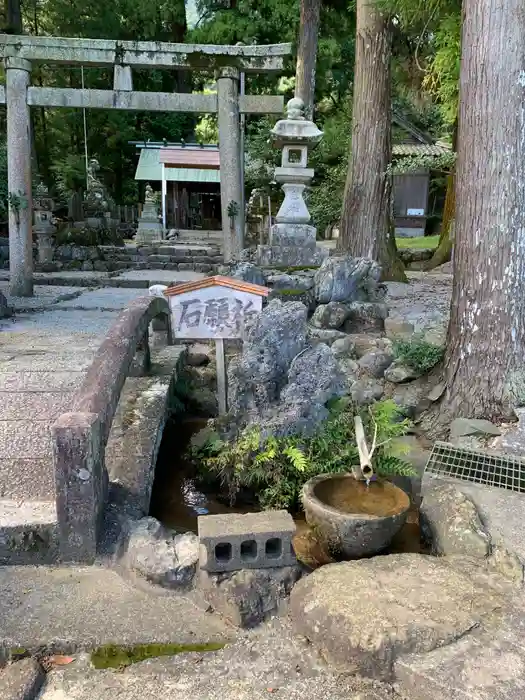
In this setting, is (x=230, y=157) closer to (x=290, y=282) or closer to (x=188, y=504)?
(x=290, y=282)

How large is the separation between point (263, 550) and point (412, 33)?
863 centimetres

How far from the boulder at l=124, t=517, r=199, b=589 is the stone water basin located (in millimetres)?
639

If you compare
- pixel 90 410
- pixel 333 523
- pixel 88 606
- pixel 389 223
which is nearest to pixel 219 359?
pixel 90 410

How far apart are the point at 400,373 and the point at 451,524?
231 cm

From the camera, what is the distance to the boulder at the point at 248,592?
2.34 metres

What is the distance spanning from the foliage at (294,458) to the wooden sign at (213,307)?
2.96 feet

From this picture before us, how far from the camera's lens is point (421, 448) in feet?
14.0

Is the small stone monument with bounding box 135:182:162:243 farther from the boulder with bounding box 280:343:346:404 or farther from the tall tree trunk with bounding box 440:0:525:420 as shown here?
the boulder with bounding box 280:343:346:404

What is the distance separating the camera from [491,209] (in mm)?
4098

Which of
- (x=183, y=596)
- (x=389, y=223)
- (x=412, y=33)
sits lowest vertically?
(x=183, y=596)

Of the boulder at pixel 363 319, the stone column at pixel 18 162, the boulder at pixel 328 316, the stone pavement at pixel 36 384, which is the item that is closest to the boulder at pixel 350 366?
the boulder at pixel 328 316

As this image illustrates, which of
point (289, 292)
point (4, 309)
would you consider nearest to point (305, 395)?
point (289, 292)

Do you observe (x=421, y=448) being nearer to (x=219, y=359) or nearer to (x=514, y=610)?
(x=219, y=359)

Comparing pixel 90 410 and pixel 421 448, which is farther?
pixel 421 448
